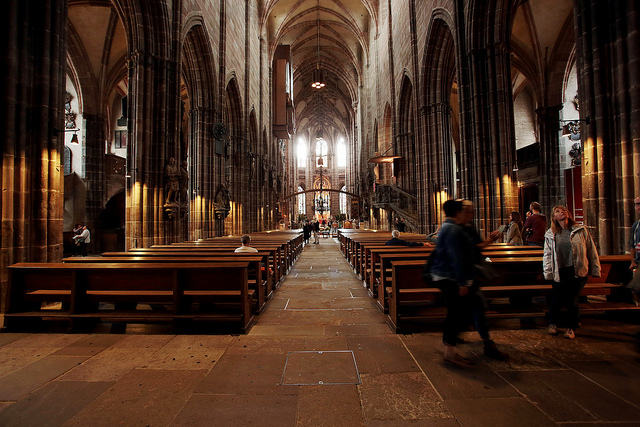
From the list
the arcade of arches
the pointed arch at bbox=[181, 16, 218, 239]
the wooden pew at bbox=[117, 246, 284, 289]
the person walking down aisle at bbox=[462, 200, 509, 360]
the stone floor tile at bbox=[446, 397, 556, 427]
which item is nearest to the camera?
the stone floor tile at bbox=[446, 397, 556, 427]

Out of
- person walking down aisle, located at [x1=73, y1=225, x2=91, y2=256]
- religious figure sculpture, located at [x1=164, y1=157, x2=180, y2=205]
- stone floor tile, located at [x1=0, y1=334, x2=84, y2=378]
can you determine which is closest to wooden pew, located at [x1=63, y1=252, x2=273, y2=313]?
stone floor tile, located at [x1=0, y1=334, x2=84, y2=378]

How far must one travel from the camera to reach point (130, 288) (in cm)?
408

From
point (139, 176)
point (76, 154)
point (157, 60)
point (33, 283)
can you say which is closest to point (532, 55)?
point (157, 60)

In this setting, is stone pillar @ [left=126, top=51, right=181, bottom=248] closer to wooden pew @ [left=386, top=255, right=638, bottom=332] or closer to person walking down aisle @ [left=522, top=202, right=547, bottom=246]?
wooden pew @ [left=386, top=255, right=638, bottom=332]

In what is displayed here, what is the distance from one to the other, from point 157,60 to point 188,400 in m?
10.2

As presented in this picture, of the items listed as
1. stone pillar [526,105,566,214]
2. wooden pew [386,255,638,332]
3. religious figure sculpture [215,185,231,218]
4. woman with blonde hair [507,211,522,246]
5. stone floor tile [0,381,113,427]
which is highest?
stone pillar [526,105,566,214]

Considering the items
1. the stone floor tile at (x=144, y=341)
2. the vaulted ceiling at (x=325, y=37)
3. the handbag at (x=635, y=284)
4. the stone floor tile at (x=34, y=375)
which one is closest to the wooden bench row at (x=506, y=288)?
the handbag at (x=635, y=284)

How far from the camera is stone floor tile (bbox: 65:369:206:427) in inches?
83.9

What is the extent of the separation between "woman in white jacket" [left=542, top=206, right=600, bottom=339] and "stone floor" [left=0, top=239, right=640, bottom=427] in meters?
0.32

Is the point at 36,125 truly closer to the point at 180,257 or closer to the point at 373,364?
the point at 180,257

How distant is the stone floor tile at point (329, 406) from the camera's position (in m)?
2.11

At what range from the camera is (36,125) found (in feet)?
17.6

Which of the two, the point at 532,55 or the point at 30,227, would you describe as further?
the point at 532,55

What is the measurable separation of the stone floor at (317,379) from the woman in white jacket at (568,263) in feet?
1.04
